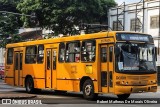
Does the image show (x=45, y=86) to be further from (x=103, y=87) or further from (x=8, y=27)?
(x=8, y=27)

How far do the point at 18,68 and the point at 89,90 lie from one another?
798cm

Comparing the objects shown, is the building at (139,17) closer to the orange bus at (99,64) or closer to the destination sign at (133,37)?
the orange bus at (99,64)

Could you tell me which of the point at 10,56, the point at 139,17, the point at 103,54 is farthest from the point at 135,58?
the point at 139,17

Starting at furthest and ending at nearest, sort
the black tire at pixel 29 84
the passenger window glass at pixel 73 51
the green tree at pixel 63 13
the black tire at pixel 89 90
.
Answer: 1. the green tree at pixel 63 13
2. the black tire at pixel 29 84
3. the passenger window glass at pixel 73 51
4. the black tire at pixel 89 90

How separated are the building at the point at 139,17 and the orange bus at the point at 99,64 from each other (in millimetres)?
23021

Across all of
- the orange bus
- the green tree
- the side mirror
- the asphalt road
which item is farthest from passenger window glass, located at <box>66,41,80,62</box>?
the green tree

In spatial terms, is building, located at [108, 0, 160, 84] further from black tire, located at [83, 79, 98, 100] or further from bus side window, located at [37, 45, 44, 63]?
black tire, located at [83, 79, 98, 100]

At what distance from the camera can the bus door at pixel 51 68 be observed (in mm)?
22156

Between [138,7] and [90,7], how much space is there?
606cm

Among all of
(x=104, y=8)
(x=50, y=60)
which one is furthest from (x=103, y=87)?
(x=104, y=8)

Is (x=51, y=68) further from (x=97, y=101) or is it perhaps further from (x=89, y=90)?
(x=97, y=101)

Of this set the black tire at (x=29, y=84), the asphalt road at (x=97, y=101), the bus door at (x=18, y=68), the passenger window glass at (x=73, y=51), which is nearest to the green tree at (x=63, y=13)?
the bus door at (x=18, y=68)

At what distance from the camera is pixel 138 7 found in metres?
47.0

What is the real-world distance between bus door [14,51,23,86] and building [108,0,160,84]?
20.8 metres
